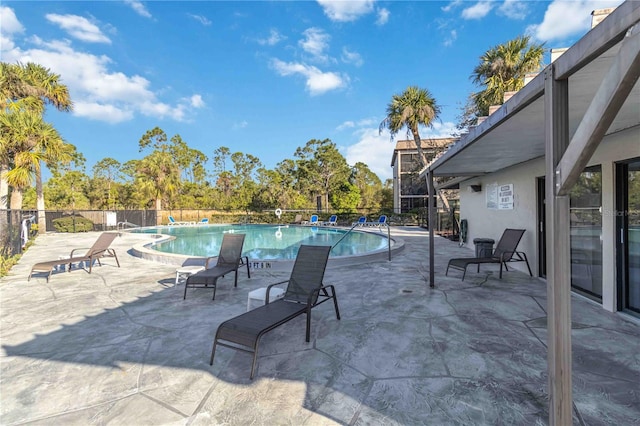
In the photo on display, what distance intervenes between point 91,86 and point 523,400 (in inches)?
979

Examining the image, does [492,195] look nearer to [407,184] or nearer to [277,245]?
[277,245]

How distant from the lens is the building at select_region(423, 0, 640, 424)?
1.49 metres

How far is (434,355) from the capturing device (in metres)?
3.04

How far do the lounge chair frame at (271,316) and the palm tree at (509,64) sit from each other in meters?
13.9

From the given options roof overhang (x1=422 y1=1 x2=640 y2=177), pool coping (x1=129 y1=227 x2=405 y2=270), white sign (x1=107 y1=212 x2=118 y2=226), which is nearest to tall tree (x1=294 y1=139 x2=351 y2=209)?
white sign (x1=107 y1=212 x2=118 y2=226)

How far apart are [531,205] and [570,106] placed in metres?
4.02

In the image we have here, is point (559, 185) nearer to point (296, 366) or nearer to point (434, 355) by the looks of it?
point (434, 355)

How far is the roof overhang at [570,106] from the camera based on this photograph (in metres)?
1.49

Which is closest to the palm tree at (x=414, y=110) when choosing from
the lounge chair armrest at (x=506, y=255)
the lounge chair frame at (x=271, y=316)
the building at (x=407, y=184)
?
the building at (x=407, y=184)

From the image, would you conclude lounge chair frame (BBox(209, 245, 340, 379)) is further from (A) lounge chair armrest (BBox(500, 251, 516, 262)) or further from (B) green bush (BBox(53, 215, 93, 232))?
(B) green bush (BBox(53, 215, 93, 232))

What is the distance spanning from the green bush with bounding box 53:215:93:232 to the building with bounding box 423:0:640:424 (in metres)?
21.6

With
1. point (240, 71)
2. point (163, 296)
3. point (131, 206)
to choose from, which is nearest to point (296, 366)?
point (163, 296)

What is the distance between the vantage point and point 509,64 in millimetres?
14102

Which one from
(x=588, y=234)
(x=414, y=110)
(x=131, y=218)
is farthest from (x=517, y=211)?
(x=131, y=218)
